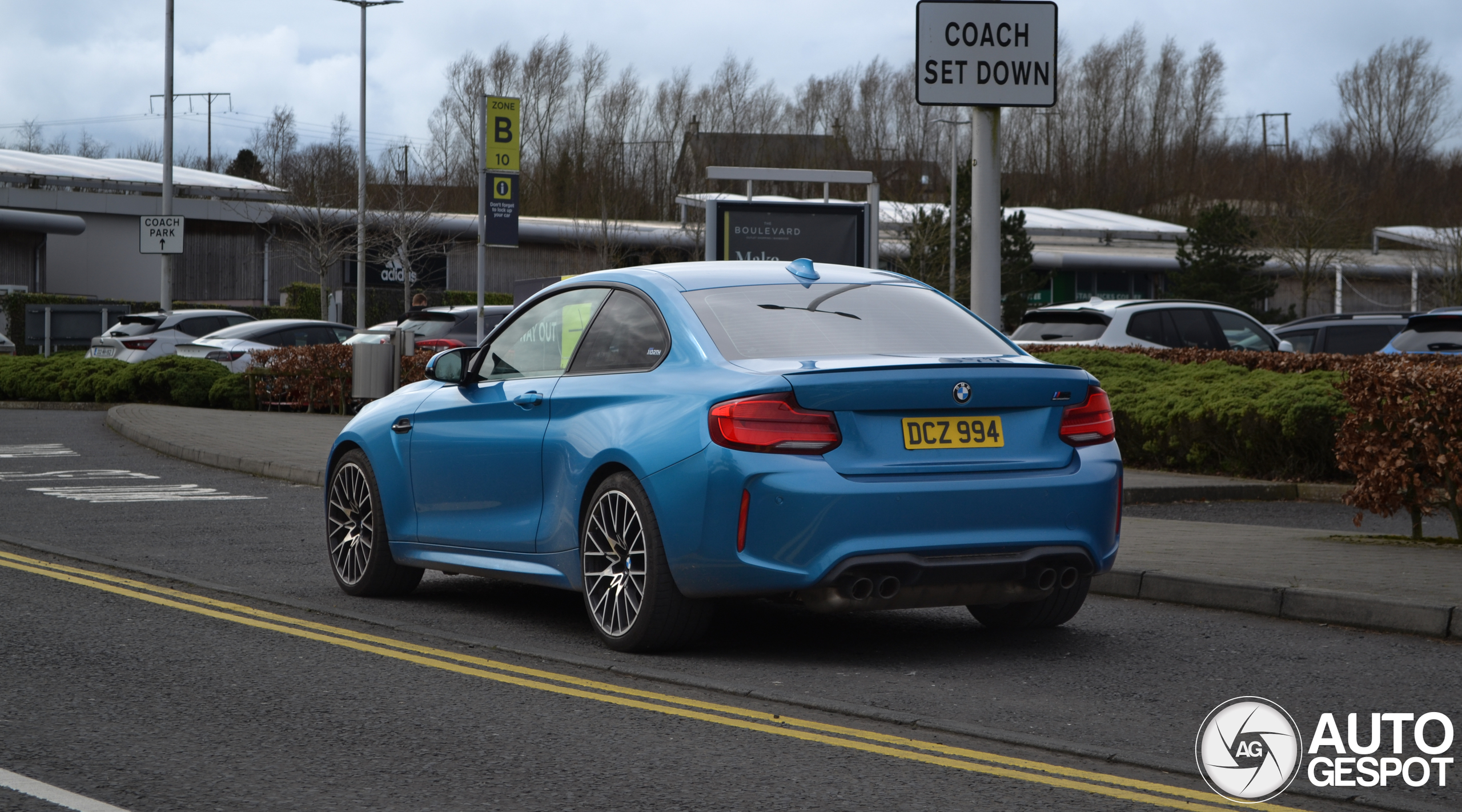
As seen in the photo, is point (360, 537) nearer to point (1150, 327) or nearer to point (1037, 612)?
point (1037, 612)

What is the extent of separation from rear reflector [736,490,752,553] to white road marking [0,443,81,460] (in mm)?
13062

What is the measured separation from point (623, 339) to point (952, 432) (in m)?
1.51

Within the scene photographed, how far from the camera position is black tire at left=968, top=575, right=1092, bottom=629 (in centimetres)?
689

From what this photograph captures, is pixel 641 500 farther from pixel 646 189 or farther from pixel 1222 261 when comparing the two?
pixel 646 189

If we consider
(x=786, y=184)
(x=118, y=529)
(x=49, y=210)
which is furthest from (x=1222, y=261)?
(x=118, y=529)

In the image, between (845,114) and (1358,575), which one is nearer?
(1358,575)

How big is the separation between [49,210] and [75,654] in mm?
49921

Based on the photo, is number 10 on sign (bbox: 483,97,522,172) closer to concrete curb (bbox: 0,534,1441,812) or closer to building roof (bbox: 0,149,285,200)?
concrete curb (bbox: 0,534,1441,812)

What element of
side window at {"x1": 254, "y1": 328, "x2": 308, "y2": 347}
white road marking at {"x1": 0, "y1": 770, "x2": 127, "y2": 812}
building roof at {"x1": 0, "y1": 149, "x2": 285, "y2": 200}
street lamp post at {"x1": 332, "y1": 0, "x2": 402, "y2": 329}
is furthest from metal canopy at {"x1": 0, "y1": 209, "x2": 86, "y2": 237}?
white road marking at {"x1": 0, "y1": 770, "x2": 127, "y2": 812}

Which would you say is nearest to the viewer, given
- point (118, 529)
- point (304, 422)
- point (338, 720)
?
point (338, 720)

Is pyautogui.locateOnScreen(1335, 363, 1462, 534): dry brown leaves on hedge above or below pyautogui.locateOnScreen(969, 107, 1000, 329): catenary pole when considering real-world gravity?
below

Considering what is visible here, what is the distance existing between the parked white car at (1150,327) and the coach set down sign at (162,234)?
18.8 metres

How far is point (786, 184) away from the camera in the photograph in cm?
7700

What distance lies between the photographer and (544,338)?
727cm
